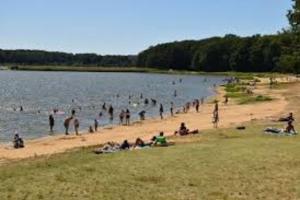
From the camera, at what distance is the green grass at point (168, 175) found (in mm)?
17344

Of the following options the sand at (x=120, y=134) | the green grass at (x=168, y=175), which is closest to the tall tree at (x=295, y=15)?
the sand at (x=120, y=134)

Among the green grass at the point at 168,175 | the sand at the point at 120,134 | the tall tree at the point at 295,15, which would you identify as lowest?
the sand at the point at 120,134

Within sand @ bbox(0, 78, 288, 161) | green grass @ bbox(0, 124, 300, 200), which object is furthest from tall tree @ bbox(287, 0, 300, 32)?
green grass @ bbox(0, 124, 300, 200)

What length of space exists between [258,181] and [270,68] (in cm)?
17149

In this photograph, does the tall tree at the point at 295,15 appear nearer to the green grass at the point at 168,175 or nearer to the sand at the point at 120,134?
the sand at the point at 120,134

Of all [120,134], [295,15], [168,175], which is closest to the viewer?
[168,175]

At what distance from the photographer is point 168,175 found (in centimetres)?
1986

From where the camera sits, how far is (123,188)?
18.0 m

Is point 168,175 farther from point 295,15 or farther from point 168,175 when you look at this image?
point 295,15

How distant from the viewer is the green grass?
56.9 feet

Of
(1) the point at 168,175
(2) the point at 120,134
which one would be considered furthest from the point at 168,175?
(2) the point at 120,134

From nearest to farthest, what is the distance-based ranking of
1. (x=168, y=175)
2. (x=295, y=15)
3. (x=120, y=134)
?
(x=168, y=175), (x=120, y=134), (x=295, y=15)

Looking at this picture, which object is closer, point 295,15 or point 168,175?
point 168,175

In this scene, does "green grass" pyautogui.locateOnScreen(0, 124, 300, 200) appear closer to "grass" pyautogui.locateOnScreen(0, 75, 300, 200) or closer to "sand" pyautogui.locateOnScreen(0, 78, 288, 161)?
"grass" pyautogui.locateOnScreen(0, 75, 300, 200)
